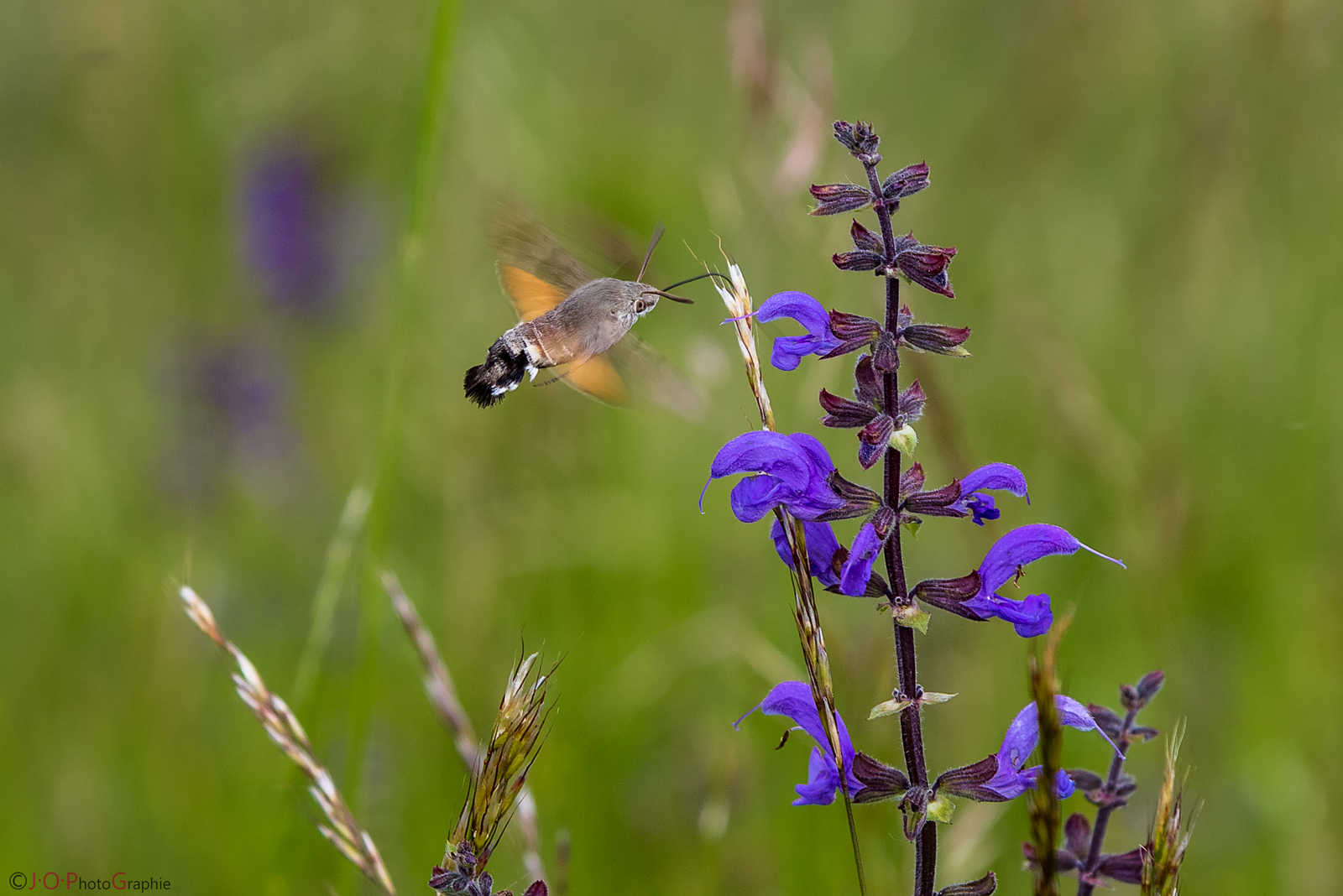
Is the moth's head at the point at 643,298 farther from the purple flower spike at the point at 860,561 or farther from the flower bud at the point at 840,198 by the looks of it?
the purple flower spike at the point at 860,561

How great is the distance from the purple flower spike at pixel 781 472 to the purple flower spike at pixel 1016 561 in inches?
9.0

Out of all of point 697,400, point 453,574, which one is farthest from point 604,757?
point 697,400

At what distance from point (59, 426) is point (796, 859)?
147 inches

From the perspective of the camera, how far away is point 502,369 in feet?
8.45

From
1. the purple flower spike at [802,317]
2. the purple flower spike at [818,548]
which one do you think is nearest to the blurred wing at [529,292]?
the purple flower spike at [802,317]

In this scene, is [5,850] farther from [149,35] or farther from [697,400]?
[149,35]

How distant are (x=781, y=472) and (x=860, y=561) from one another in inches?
6.9

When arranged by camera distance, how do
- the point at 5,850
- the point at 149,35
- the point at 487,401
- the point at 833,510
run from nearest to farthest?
the point at 833,510 < the point at 487,401 < the point at 5,850 < the point at 149,35

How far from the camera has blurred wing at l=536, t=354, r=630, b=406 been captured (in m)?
2.46

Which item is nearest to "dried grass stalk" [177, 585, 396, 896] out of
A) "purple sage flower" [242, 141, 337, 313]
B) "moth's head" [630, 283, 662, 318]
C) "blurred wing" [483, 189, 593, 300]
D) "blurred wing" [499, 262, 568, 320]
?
"moth's head" [630, 283, 662, 318]

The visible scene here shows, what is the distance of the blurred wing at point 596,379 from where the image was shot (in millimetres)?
2463

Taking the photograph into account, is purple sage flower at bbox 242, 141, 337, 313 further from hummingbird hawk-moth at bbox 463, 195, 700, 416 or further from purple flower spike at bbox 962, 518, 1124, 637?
purple flower spike at bbox 962, 518, 1124, 637

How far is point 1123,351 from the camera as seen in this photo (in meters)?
5.20

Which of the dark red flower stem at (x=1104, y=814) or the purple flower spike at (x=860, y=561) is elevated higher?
the purple flower spike at (x=860, y=561)
